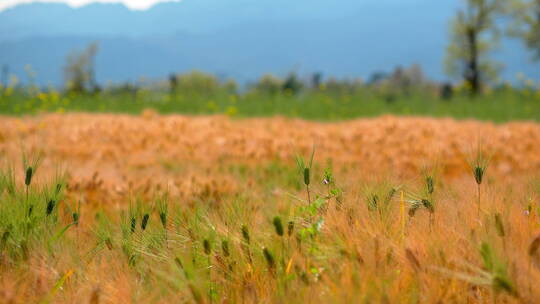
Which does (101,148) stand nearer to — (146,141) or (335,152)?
(146,141)

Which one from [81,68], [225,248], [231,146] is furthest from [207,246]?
[81,68]

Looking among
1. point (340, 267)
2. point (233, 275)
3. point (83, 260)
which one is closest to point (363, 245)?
point (340, 267)

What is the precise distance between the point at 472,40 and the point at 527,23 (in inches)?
107

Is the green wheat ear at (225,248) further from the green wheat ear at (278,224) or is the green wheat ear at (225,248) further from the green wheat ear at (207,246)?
the green wheat ear at (278,224)

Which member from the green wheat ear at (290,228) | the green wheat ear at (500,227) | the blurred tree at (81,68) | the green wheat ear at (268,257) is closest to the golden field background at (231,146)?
the green wheat ear at (290,228)

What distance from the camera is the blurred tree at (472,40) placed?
28.4 metres

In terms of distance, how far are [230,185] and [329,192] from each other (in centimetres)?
205

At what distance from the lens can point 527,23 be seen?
93.8ft

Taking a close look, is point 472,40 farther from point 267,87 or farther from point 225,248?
point 225,248

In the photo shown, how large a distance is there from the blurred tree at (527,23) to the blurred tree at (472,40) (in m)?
0.74

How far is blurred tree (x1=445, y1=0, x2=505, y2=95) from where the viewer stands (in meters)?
28.4

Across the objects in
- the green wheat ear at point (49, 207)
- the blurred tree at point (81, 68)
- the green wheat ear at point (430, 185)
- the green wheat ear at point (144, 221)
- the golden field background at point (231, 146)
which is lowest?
the golden field background at point (231, 146)

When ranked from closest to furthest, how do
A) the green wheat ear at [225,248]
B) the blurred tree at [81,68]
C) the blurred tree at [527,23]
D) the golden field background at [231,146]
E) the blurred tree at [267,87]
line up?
the green wheat ear at [225,248] → the golden field background at [231,146] → the blurred tree at [267,87] → the blurred tree at [527,23] → the blurred tree at [81,68]

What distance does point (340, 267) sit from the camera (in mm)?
1416
